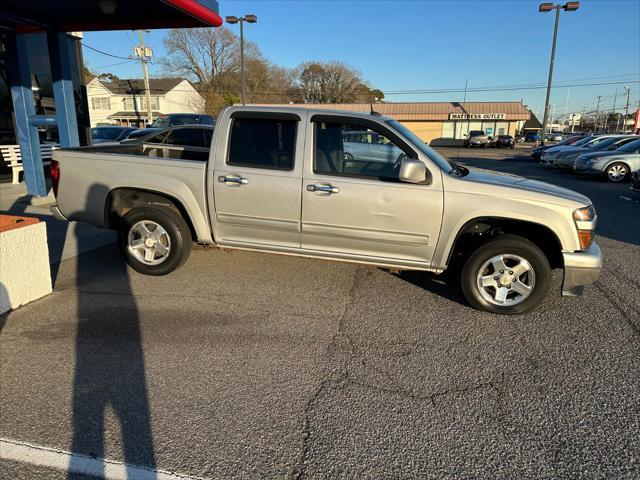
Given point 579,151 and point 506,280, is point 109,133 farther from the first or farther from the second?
point 579,151

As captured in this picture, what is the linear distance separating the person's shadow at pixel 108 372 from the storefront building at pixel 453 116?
5112 centimetres

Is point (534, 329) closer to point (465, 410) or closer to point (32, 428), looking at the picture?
point (465, 410)

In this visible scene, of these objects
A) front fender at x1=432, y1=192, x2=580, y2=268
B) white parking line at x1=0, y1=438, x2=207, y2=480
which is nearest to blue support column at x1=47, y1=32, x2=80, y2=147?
white parking line at x1=0, y1=438, x2=207, y2=480

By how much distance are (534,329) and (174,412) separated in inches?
124

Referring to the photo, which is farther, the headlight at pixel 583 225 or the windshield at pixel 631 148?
the windshield at pixel 631 148

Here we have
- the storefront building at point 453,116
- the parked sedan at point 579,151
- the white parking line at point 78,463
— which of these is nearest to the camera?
the white parking line at point 78,463

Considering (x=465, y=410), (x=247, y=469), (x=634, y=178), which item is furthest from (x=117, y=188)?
(x=634, y=178)

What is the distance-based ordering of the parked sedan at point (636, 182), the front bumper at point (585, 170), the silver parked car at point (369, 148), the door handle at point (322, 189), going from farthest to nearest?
the front bumper at point (585, 170), the parked sedan at point (636, 182), the silver parked car at point (369, 148), the door handle at point (322, 189)

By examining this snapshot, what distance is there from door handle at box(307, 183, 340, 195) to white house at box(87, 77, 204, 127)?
57.9m

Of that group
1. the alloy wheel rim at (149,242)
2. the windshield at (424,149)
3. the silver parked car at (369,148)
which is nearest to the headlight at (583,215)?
the windshield at (424,149)

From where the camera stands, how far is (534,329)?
4.01m

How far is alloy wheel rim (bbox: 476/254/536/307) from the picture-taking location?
13.7ft

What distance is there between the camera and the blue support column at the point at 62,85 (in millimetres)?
8531

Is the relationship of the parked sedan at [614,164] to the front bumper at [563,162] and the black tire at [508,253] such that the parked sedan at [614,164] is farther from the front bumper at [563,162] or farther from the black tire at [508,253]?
the black tire at [508,253]
